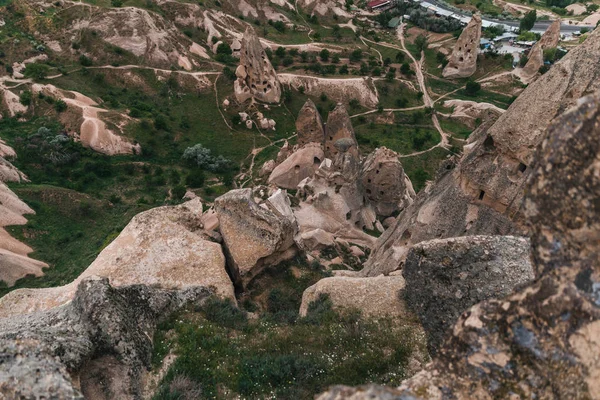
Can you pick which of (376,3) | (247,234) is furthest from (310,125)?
(376,3)

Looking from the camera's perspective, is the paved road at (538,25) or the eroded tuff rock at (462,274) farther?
the paved road at (538,25)

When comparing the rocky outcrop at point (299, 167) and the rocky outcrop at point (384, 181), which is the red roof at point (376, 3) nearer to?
the rocky outcrop at point (299, 167)

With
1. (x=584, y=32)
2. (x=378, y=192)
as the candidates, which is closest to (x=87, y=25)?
(x=378, y=192)

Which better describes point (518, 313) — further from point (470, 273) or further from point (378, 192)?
point (378, 192)

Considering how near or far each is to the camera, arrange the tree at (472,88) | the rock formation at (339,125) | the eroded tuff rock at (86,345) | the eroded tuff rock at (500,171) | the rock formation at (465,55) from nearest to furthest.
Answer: the eroded tuff rock at (86,345), the eroded tuff rock at (500,171), the rock formation at (339,125), the tree at (472,88), the rock formation at (465,55)

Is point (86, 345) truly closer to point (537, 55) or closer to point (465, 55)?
point (465, 55)

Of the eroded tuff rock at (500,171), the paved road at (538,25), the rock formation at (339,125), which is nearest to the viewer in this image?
the eroded tuff rock at (500,171)

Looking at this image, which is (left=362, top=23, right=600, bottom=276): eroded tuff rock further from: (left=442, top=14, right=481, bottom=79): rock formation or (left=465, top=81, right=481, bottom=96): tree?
(left=442, top=14, right=481, bottom=79): rock formation

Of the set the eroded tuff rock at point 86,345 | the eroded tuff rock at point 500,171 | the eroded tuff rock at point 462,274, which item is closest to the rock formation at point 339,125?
the eroded tuff rock at point 500,171

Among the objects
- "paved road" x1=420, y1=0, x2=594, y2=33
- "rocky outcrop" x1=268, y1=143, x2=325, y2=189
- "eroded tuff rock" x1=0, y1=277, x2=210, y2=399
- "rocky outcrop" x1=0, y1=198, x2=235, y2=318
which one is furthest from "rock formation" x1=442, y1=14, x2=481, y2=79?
"eroded tuff rock" x1=0, y1=277, x2=210, y2=399
